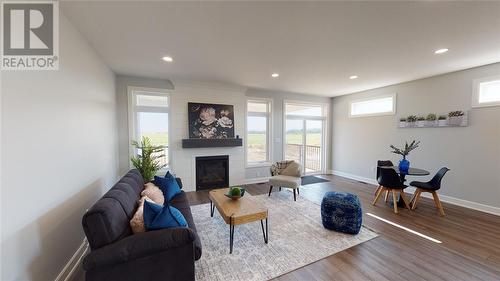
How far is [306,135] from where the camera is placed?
6230 millimetres

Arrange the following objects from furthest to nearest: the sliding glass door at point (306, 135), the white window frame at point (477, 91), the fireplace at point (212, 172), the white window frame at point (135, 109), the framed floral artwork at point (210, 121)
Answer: the sliding glass door at point (306, 135) → the fireplace at point (212, 172) → the framed floral artwork at point (210, 121) → the white window frame at point (135, 109) → the white window frame at point (477, 91)

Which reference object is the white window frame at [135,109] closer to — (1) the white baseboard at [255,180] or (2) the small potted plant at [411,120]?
(1) the white baseboard at [255,180]

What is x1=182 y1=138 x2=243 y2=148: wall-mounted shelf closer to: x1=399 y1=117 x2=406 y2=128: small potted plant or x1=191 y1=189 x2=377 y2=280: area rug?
x1=191 y1=189 x2=377 y2=280: area rug

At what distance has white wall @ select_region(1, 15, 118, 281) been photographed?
1.29 m

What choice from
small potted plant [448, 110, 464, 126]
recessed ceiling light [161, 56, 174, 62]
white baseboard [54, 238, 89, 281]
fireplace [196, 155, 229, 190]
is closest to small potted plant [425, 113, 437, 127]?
small potted plant [448, 110, 464, 126]

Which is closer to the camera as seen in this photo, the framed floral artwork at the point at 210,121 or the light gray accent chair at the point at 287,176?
the light gray accent chair at the point at 287,176

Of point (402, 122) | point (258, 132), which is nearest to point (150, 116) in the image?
point (258, 132)

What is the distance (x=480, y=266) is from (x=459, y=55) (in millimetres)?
2966

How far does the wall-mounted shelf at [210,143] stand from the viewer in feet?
14.6

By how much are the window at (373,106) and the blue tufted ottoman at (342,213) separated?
11.2 feet

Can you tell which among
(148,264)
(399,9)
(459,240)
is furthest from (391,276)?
(399,9)

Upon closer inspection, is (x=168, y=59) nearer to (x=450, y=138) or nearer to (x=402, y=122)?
(x=402, y=122)

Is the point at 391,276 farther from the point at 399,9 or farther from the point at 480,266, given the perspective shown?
the point at 399,9

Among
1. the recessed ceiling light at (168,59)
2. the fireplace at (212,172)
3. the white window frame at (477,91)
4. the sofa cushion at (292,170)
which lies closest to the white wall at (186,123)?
the fireplace at (212,172)
